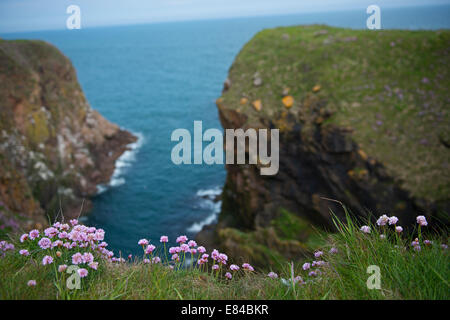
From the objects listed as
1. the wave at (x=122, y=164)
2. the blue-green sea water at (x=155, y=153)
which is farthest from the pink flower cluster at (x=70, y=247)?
the wave at (x=122, y=164)

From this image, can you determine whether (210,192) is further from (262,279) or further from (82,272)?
(82,272)

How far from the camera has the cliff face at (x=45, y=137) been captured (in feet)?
93.6

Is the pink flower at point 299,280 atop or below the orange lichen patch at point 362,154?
atop

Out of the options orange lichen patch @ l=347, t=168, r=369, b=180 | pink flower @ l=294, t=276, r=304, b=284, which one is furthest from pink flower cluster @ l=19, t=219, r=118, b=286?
orange lichen patch @ l=347, t=168, r=369, b=180

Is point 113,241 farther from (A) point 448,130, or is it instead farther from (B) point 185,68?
(B) point 185,68

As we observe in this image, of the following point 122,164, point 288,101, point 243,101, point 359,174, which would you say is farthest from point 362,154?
point 122,164

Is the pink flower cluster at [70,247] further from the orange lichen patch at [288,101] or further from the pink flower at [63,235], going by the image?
the orange lichen patch at [288,101]

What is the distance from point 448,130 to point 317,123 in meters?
8.25

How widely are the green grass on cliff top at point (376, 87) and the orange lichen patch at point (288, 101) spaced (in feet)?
1.19

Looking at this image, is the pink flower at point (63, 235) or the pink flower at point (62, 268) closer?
the pink flower at point (62, 268)

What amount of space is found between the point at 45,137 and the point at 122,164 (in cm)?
1099

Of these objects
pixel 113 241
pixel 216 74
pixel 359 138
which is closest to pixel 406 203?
pixel 359 138

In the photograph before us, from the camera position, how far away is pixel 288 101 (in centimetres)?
2414

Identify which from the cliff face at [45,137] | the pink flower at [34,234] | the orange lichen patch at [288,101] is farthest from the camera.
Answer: the cliff face at [45,137]
